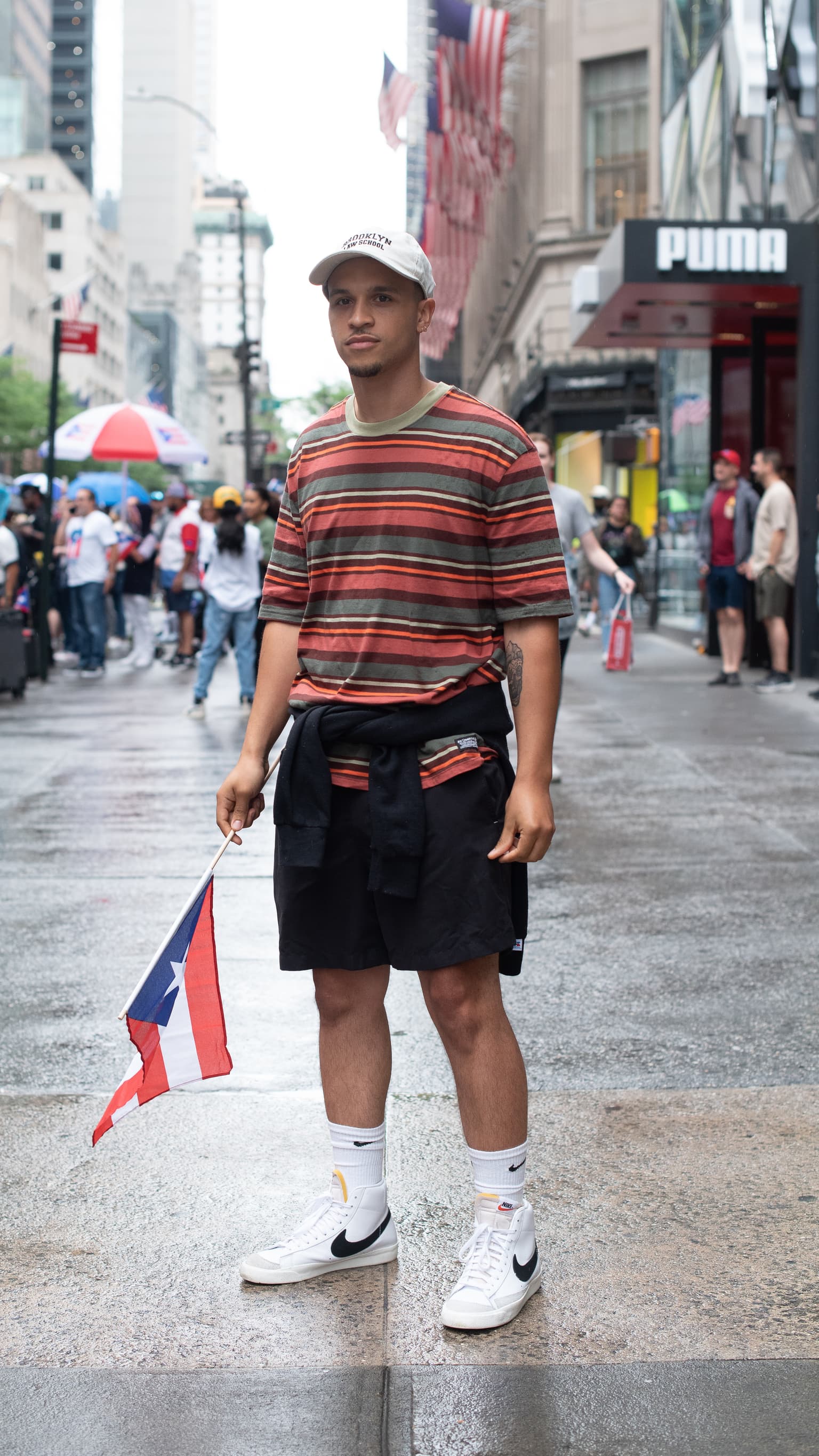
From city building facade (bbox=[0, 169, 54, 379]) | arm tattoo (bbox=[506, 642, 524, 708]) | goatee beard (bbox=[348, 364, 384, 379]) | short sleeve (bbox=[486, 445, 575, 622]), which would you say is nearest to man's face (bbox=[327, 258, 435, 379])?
goatee beard (bbox=[348, 364, 384, 379])

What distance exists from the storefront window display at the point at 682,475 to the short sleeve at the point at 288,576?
16.1m

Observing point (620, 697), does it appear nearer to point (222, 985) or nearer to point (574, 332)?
point (574, 332)

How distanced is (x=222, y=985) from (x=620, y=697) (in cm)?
912

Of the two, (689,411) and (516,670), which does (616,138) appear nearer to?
(689,411)

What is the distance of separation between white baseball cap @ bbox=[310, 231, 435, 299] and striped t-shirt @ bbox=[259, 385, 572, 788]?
22 centimetres

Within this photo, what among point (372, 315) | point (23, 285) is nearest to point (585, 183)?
point (372, 315)

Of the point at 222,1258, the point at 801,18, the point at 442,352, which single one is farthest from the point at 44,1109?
the point at 442,352

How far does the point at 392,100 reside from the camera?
33781mm

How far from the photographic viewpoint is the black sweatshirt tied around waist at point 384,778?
297 cm

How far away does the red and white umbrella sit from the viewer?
18.4 metres

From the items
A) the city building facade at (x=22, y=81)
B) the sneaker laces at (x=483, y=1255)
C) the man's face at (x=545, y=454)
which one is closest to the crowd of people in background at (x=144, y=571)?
the man's face at (x=545, y=454)

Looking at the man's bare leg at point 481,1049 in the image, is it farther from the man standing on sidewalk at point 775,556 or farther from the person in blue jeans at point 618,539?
the person in blue jeans at point 618,539

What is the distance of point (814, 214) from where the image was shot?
48.4 ft

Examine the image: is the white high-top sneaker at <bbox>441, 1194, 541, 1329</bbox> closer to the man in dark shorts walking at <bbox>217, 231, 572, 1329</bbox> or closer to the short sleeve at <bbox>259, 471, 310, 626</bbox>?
the man in dark shorts walking at <bbox>217, 231, 572, 1329</bbox>
